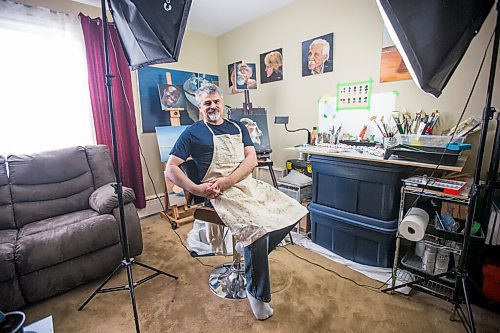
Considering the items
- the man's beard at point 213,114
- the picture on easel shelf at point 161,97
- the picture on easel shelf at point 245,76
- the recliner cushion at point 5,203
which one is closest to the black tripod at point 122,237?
the man's beard at point 213,114

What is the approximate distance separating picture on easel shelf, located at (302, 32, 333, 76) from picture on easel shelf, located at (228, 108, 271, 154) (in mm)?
604

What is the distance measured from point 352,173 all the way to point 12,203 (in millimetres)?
2458

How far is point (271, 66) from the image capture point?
2.73 meters

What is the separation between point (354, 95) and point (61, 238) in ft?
7.77

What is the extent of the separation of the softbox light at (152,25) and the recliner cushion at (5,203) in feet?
4.67

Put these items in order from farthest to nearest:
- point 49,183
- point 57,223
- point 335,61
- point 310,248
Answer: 1. point 335,61
2. point 310,248
3. point 49,183
4. point 57,223

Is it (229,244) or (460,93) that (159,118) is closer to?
(229,244)

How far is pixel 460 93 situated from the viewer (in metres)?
1.65

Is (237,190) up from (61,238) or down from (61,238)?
up

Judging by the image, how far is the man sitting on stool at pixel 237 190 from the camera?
4.51ft

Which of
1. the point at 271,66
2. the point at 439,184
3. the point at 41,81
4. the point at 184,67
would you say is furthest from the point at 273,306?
the point at 184,67

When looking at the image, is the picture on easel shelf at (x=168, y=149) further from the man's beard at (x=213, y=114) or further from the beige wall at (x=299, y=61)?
the man's beard at (x=213, y=114)

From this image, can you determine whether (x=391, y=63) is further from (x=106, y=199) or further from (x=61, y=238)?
(x=61, y=238)

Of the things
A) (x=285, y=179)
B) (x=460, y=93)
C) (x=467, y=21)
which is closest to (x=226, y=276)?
(x=285, y=179)
